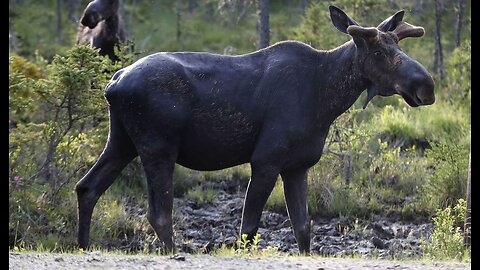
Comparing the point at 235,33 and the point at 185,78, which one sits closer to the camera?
the point at 185,78

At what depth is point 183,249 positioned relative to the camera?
12367 mm

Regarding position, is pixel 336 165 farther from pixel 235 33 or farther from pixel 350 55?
pixel 235 33

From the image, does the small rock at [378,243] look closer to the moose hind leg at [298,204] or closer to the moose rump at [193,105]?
the moose hind leg at [298,204]

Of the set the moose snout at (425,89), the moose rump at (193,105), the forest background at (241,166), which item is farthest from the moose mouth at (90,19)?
the moose snout at (425,89)

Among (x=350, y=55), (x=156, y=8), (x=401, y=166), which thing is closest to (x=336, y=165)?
(x=401, y=166)

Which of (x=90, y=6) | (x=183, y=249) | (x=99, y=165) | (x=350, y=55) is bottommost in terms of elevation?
(x=183, y=249)

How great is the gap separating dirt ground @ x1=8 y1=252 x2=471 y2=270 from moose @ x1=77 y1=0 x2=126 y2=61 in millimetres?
7580

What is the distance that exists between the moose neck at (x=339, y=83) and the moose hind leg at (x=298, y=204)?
31.6 inches

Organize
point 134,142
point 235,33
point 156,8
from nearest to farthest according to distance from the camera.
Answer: point 134,142 → point 235,33 → point 156,8

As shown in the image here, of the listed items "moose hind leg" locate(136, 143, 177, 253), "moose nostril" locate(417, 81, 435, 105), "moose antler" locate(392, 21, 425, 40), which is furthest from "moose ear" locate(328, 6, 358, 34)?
"moose hind leg" locate(136, 143, 177, 253)

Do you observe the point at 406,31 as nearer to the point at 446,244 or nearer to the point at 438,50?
the point at 446,244

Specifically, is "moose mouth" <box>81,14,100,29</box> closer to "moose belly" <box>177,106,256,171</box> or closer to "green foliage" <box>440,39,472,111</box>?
"moose belly" <box>177,106,256,171</box>

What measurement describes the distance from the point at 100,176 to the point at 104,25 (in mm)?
5869
